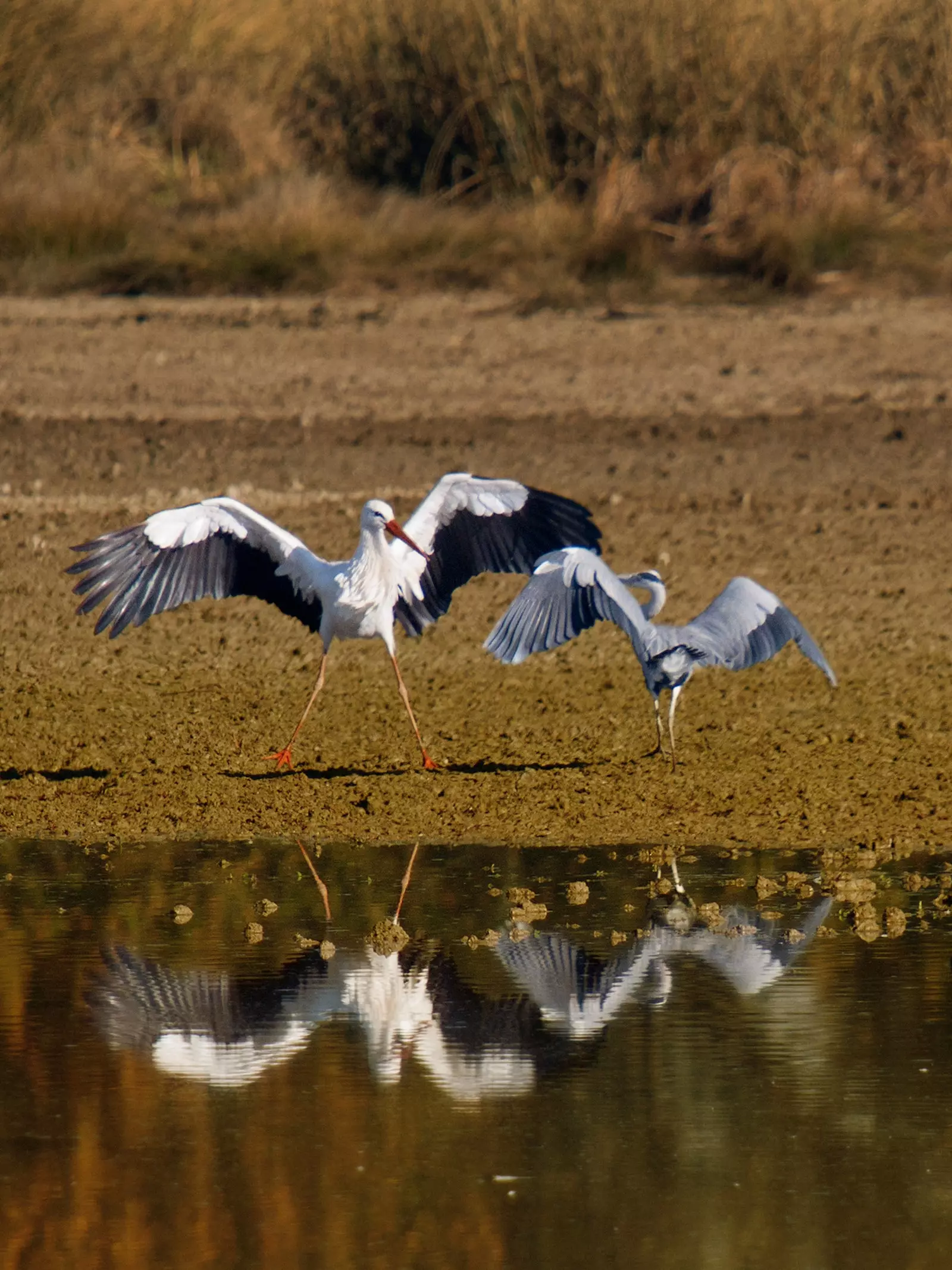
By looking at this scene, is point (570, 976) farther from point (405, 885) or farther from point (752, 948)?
point (405, 885)

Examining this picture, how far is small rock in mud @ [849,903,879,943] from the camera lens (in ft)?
18.1

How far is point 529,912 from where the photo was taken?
5758 millimetres

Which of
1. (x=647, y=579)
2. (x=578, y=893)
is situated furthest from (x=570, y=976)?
(x=647, y=579)

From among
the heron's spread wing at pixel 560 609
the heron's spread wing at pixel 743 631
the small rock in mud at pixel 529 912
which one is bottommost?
the small rock in mud at pixel 529 912

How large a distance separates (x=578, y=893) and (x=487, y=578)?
424 cm

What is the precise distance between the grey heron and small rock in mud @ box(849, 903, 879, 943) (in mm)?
1435

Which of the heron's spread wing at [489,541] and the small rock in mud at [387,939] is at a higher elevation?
the heron's spread wing at [489,541]

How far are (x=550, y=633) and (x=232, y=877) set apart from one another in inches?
52.8

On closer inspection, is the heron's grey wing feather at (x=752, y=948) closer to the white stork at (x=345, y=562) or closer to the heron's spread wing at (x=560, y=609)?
the heron's spread wing at (x=560, y=609)

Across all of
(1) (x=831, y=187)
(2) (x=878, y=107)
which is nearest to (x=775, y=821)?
(1) (x=831, y=187)

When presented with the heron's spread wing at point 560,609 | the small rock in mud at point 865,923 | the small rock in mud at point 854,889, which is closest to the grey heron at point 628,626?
the heron's spread wing at point 560,609

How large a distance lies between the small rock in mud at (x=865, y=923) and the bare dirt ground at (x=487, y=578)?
840 mm

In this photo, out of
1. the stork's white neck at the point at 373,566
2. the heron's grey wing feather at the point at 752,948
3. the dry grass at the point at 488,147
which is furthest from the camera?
the dry grass at the point at 488,147

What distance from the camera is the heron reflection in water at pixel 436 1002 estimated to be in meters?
4.73
